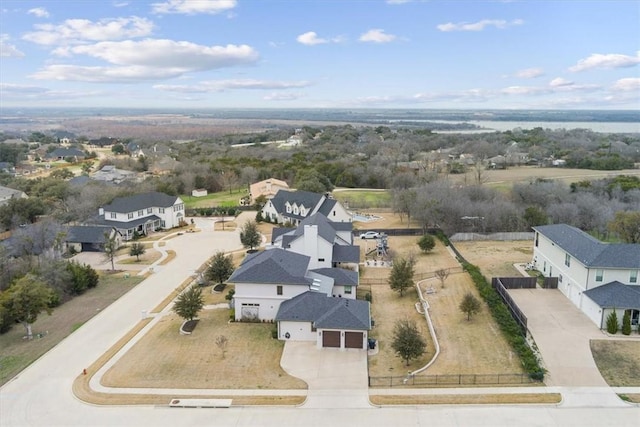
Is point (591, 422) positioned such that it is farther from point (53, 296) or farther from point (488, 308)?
point (53, 296)

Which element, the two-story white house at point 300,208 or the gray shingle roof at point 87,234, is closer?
the gray shingle roof at point 87,234

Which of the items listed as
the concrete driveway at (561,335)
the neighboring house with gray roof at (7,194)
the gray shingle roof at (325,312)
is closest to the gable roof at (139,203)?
the neighboring house with gray roof at (7,194)

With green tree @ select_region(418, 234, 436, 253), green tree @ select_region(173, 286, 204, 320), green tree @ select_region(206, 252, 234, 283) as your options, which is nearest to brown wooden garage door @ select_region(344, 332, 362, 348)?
green tree @ select_region(173, 286, 204, 320)

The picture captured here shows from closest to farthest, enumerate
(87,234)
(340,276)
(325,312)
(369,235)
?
(325,312), (340,276), (87,234), (369,235)

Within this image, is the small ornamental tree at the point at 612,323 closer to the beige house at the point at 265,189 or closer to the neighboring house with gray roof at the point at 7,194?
the beige house at the point at 265,189

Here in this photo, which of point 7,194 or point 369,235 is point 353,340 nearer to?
point 369,235

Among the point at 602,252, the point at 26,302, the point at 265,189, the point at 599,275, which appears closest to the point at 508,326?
the point at 599,275
